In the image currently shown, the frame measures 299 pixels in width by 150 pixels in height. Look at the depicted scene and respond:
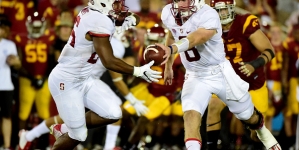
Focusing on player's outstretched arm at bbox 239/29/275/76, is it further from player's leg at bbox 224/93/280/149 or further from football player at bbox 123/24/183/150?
football player at bbox 123/24/183/150

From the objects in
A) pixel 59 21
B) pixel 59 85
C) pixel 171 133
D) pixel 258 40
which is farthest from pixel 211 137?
pixel 59 21

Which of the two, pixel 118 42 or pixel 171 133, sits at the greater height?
pixel 118 42

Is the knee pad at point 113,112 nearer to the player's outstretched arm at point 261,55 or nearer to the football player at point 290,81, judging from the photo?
the player's outstretched arm at point 261,55

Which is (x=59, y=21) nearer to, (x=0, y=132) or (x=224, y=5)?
(x=0, y=132)

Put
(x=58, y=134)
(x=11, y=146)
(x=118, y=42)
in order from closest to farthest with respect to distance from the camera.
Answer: (x=58, y=134) < (x=118, y=42) < (x=11, y=146)

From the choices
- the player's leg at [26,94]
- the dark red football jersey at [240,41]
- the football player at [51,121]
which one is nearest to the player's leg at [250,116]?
the dark red football jersey at [240,41]

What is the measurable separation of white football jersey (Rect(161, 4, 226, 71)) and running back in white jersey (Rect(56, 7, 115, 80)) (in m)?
0.51

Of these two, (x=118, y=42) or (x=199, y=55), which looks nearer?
(x=199, y=55)

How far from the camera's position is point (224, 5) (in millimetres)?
6734

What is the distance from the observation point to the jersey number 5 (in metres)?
6.24

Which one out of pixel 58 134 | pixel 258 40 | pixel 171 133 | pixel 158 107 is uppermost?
pixel 258 40

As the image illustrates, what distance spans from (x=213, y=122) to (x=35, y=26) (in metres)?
2.72

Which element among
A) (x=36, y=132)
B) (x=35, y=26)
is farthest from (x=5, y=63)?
(x=36, y=132)

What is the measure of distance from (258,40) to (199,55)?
887 mm
